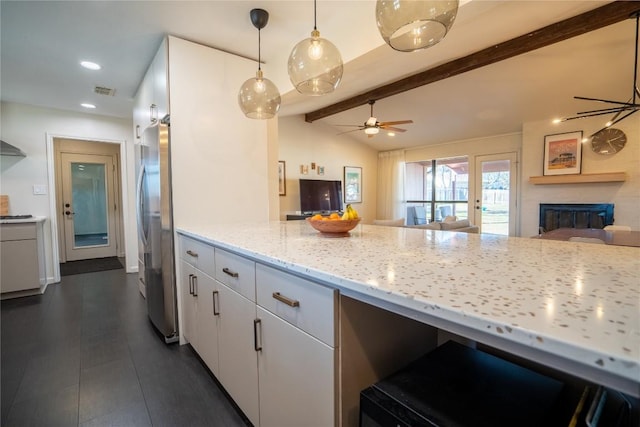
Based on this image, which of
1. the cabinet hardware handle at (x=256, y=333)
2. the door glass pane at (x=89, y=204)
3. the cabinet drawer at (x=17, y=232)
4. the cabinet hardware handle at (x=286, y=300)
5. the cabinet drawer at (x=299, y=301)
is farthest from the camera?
the door glass pane at (x=89, y=204)

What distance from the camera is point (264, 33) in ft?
7.75

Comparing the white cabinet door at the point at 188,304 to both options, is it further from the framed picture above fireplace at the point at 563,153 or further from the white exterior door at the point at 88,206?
the framed picture above fireplace at the point at 563,153

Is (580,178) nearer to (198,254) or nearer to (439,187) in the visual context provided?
(439,187)

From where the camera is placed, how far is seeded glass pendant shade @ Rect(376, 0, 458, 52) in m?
1.07

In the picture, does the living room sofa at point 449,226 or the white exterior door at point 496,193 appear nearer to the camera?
the living room sofa at point 449,226

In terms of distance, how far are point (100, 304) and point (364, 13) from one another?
3681 millimetres

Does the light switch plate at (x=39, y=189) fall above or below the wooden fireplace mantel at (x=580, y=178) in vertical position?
below

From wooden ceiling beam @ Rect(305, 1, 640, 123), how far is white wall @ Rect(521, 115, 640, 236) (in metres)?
2.46

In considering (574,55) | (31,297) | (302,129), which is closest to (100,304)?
(31,297)

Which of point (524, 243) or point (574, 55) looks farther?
point (574, 55)

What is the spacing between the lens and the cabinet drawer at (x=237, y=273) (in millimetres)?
1239

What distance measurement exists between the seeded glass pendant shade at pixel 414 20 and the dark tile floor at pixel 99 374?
1895 mm

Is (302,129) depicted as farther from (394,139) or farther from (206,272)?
(206,272)

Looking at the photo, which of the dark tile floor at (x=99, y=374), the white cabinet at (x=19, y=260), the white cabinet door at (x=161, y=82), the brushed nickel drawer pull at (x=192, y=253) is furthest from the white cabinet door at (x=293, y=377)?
the white cabinet at (x=19, y=260)
